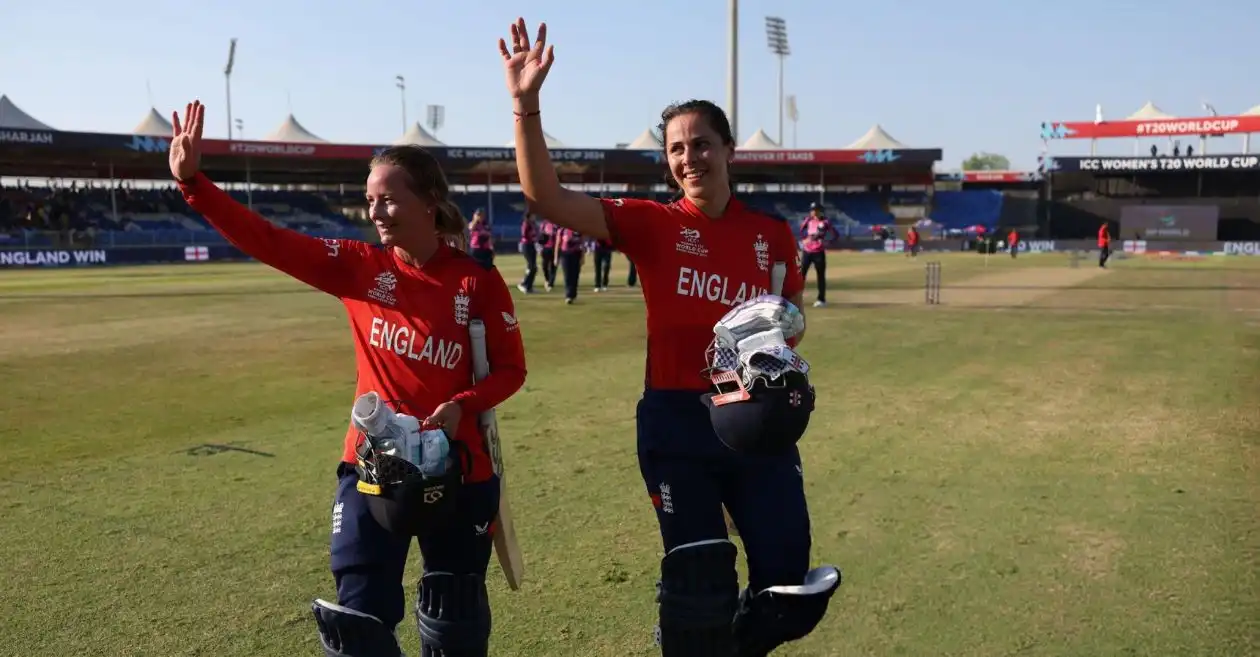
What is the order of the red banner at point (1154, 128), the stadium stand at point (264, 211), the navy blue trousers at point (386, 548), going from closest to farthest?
the navy blue trousers at point (386, 548), the stadium stand at point (264, 211), the red banner at point (1154, 128)

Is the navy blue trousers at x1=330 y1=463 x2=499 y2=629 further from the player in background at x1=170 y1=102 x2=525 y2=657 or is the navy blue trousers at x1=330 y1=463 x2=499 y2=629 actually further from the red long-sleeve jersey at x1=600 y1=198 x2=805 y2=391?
the red long-sleeve jersey at x1=600 y1=198 x2=805 y2=391

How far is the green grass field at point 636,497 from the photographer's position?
3.77m

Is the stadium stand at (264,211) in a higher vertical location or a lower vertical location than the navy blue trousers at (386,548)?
higher

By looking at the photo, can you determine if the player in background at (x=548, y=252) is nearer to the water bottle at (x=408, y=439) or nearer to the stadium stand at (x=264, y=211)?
the water bottle at (x=408, y=439)

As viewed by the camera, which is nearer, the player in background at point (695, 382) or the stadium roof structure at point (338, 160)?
the player in background at point (695, 382)

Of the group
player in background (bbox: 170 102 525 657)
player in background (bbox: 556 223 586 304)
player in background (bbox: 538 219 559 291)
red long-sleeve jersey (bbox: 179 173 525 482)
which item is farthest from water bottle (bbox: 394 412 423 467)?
player in background (bbox: 538 219 559 291)

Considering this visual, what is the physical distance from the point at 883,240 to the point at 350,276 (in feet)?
180

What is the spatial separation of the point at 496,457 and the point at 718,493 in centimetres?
78

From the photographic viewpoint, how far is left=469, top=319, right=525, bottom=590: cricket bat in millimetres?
3047

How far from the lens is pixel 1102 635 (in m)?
3.65

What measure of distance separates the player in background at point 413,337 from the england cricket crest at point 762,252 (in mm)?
893

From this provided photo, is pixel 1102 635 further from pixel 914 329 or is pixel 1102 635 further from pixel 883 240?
pixel 883 240

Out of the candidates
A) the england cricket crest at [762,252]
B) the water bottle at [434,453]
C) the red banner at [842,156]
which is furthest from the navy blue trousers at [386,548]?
the red banner at [842,156]

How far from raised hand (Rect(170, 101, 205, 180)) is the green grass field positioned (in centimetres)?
188
